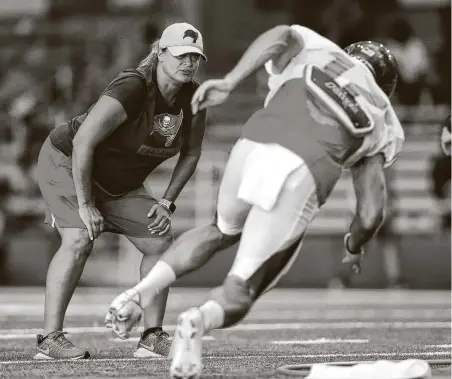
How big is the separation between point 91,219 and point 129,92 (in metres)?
0.79

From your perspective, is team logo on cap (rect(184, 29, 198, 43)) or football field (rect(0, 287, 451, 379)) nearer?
football field (rect(0, 287, 451, 379))

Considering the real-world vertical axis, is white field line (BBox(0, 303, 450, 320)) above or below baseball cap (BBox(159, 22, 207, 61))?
below

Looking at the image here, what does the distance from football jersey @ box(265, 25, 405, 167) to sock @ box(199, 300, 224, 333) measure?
947 mm

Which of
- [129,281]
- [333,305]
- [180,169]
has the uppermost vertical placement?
[180,169]

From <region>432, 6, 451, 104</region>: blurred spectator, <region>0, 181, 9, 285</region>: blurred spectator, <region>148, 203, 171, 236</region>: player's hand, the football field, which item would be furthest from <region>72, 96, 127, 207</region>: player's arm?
<region>432, 6, 451, 104</region>: blurred spectator

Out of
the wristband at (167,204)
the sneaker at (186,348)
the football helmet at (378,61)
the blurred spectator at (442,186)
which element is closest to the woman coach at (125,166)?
the wristband at (167,204)

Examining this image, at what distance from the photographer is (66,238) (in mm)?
8180

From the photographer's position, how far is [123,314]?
20.4 ft

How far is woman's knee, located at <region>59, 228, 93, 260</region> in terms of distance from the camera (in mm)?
8133

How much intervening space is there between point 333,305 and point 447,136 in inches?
209

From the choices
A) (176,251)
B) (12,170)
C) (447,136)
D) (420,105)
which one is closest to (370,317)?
(447,136)

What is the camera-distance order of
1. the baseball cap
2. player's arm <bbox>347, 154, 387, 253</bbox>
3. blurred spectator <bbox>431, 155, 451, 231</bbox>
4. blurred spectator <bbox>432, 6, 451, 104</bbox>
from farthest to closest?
1. blurred spectator <bbox>432, 6, 451, 104</bbox>
2. blurred spectator <bbox>431, 155, 451, 231</bbox>
3. the baseball cap
4. player's arm <bbox>347, 154, 387, 253</bbox>

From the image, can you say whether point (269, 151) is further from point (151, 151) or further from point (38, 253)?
point (38, 253)

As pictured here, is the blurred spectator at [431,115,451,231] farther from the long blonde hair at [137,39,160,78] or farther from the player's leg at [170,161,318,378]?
the player's leg at [170,161,318,378]
